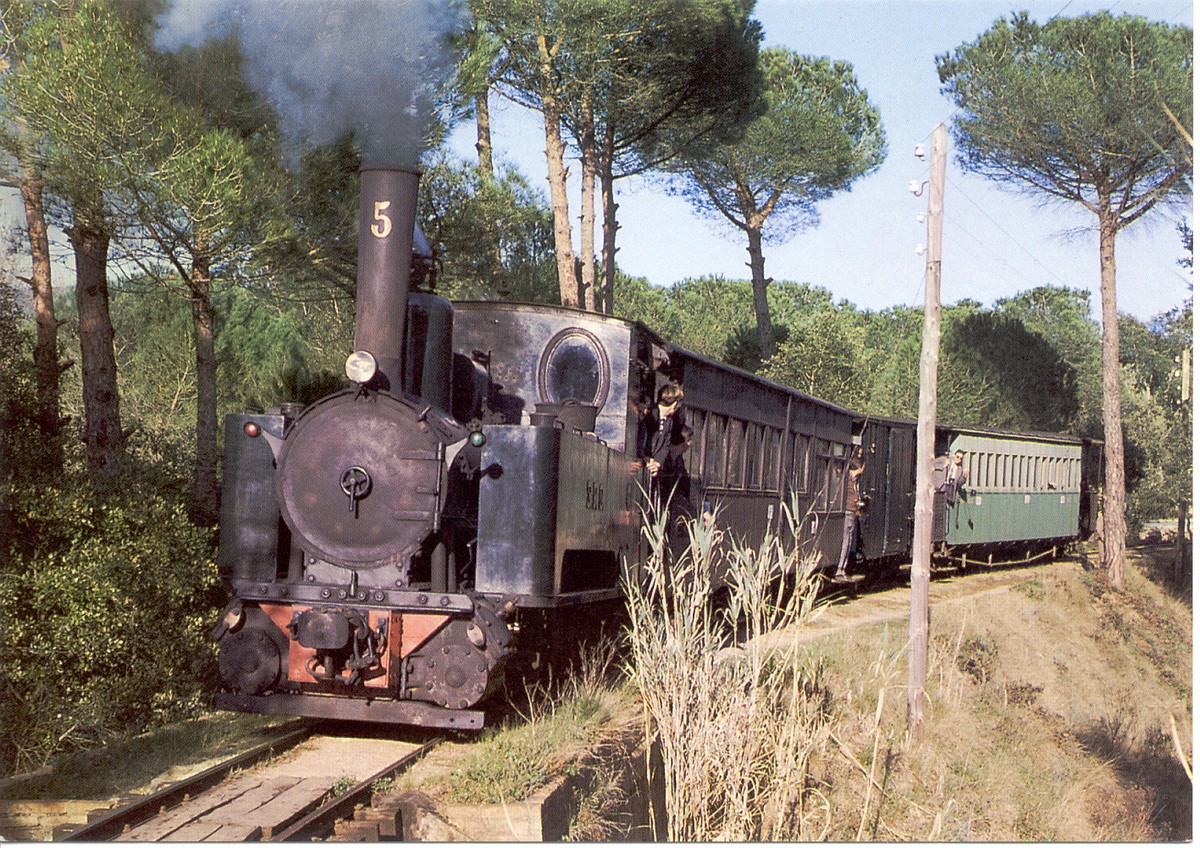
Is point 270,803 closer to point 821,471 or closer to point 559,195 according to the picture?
point 821,471

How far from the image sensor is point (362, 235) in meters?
7.05

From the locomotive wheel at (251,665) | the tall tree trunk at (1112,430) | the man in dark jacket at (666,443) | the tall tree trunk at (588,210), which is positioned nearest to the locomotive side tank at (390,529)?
the locomotive wheel at (251,665)

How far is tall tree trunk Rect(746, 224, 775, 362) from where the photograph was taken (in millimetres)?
28875

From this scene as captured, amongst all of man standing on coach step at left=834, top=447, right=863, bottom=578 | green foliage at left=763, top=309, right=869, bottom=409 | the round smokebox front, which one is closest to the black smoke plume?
the round smokebox front

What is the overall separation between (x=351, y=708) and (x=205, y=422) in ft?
17.0

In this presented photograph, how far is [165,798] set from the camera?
18.6 ft

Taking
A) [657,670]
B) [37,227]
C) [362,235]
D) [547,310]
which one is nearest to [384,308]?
[362,235]

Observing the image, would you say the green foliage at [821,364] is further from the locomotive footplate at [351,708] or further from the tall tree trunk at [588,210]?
the locomotive footplate at [351,708]

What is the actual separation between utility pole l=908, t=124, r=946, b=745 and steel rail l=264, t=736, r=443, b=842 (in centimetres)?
552

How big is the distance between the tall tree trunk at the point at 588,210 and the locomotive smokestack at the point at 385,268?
1206cm

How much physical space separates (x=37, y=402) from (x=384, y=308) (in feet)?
12.2

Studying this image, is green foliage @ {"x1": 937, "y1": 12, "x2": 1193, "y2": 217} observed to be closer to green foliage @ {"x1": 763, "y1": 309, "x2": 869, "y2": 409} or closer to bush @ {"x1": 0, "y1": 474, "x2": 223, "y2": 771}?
green foliage @ {"x1": 763, "y1": 309, "x2": 869, "y2": 409}

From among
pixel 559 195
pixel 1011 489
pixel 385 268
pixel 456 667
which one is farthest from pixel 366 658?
pixel 1011 489

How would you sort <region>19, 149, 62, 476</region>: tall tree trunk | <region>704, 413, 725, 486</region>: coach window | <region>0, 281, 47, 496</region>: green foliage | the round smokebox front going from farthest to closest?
<region>704, 413, 725, 486</region>: coach window → <region>19, 149, 62, 476</region>: tall tree trunk → <region>0, 281, 47, 496</region>: green foliage → the round smokebox front
